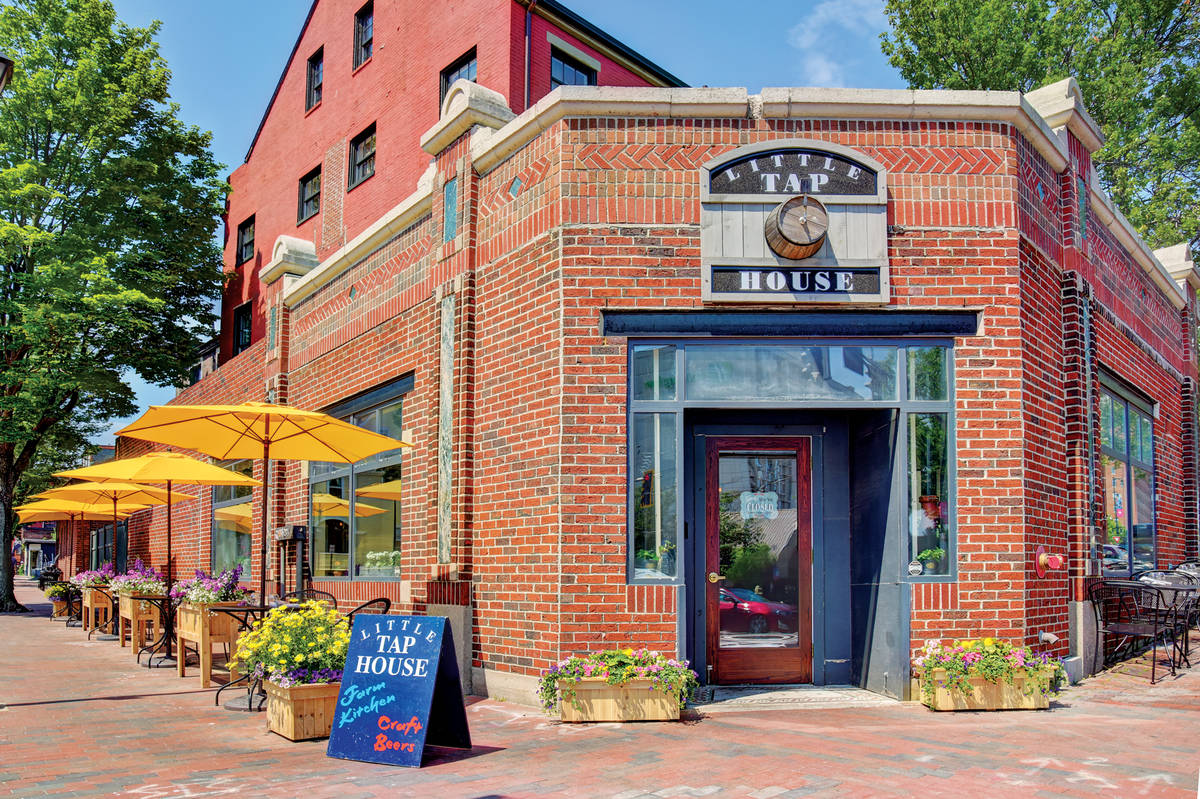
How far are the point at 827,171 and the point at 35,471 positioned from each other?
4487 cm

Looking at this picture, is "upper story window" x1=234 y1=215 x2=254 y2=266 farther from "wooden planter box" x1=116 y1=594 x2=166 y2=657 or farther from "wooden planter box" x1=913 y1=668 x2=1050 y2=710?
"wooden planter box" x1=913 y1=668 x2=1050 y2=710

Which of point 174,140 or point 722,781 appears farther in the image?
point 174,140

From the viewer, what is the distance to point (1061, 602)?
961 cm

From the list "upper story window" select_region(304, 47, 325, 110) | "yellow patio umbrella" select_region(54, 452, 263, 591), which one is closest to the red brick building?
"yellow patio umbrella" select_region(54, 452, 263, 591)

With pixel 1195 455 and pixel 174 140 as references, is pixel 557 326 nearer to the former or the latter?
pixel 1195 455

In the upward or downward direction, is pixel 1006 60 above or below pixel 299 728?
above

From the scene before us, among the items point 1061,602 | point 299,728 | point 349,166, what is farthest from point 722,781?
point 349,166

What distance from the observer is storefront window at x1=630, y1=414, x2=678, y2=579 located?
8711mm


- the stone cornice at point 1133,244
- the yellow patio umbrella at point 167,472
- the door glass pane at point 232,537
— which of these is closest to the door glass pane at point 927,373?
the stone cornice at point 1133,244

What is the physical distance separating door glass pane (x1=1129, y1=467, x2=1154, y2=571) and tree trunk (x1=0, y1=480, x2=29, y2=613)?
78.8ft

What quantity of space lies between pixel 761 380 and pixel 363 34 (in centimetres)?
1742

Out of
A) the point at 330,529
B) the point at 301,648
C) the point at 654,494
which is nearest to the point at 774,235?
the point at 654,494

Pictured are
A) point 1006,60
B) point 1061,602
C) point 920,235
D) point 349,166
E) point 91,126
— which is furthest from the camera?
point 1006,60

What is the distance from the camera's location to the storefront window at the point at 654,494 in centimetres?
871
